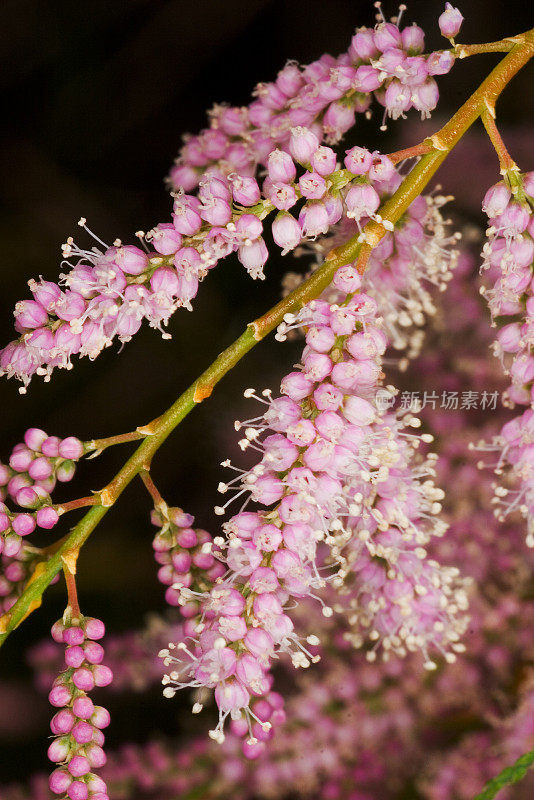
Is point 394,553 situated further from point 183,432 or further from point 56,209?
point 56,209

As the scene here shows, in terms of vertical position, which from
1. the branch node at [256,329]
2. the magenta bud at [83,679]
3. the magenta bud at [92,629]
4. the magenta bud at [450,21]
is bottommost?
the magenta bud at [83,679]

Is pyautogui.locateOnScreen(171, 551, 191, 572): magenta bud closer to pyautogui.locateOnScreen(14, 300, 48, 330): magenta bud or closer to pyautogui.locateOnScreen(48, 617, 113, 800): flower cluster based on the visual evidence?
pyautogui.locateOnScreen(48, 617, 113, 800): flower cluster

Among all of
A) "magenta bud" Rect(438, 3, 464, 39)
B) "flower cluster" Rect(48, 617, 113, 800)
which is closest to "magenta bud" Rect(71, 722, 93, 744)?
"flower cluster" Rect(48, 617, 113, 800)

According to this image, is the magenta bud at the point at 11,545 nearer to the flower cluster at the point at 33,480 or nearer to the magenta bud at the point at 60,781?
the flower cluster at the point at 33,480

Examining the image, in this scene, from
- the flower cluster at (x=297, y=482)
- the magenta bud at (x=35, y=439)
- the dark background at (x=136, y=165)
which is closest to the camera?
the flower cluster at (x=297, y=482)

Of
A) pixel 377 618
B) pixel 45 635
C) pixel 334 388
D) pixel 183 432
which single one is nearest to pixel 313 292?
pixel 334 388

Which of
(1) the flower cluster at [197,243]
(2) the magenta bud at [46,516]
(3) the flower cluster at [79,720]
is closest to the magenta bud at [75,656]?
(3) the flower cluster at [79,720]
